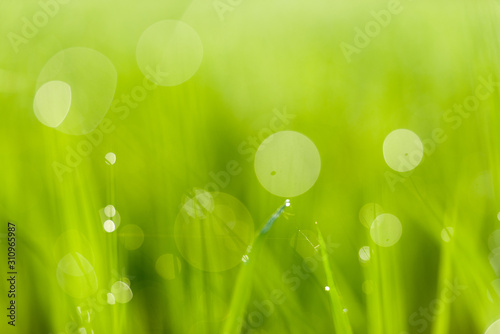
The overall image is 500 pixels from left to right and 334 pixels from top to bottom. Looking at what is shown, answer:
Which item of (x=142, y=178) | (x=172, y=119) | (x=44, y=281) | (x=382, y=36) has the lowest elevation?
(x=44, y=281)

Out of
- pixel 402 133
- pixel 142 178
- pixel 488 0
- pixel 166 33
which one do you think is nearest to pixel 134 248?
pixel 142 178

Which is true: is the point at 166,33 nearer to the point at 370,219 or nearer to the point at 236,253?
the point at 236,253

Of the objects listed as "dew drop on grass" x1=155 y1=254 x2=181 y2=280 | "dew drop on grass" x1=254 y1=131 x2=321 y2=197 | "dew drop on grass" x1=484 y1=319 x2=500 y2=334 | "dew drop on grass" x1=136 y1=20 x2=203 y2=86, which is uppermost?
"dew drop on grass" x1=136 y1=20 x2=203 y2=86

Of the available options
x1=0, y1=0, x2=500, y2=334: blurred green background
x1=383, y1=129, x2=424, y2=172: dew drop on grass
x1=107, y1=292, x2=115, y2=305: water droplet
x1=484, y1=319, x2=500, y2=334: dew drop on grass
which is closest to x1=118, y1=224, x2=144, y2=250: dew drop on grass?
x1=0, y1=0, x2=500, y2=334: blurred green background

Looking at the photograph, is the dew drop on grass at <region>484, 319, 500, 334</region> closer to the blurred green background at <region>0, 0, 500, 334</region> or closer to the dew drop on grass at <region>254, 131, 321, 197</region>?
the blurred green background at <region>0, 0, 500, 334</region>

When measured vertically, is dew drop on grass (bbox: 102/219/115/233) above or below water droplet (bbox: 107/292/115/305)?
above

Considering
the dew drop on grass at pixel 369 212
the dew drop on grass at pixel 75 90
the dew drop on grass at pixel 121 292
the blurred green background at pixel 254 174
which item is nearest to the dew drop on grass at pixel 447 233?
the blurred green background at pixel 254 174

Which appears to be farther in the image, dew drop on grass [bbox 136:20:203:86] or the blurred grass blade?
dew drop on grass [bbox 136:20:203:86]

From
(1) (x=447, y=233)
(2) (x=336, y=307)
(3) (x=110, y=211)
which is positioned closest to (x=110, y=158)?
(3) (x=110, y=211)
